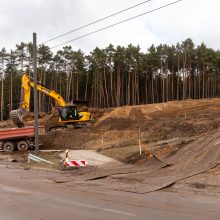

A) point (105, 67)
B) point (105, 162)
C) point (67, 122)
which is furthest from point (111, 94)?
point (105, 162)

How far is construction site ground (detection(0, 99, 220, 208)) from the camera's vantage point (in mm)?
13773

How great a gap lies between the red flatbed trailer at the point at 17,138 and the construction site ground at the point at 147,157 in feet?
6.67

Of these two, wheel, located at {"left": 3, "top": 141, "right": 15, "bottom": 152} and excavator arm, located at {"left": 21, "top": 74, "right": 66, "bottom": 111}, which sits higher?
excavator arm, located at {"left": 21, "top": 74, "right": 66, "bottom": 111}

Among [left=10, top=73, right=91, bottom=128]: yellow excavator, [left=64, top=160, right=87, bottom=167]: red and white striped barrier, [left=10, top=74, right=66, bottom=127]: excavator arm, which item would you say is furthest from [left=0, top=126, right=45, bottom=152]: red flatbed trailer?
[left=64, top=160, right=87, bottom=167]: red and white striped barrier

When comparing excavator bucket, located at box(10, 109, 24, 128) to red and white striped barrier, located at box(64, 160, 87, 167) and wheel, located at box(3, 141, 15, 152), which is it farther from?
red and white striped barrier, located at box(64, 160, 87, 167)

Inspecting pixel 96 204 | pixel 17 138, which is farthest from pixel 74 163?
pixel 17 138

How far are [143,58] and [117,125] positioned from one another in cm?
4507

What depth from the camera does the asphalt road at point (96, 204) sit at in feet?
27.5

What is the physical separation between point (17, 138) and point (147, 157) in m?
15.6

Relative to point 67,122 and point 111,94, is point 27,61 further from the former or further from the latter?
point 67,122

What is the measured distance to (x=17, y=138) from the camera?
107 feet

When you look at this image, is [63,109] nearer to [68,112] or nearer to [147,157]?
[68,112]

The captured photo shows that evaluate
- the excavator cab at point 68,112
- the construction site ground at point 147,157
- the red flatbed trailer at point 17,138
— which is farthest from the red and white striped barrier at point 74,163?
the excavator cab at point 68,112

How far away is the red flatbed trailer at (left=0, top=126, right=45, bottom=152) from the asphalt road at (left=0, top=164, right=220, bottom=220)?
19.0m
